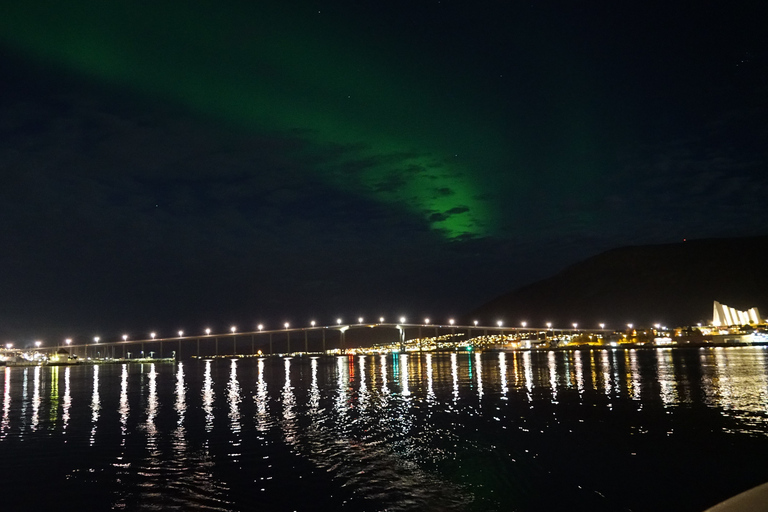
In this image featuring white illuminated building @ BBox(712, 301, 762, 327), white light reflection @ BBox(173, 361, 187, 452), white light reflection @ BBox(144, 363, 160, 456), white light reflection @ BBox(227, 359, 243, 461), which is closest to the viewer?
white light reflection @ BBox(173, 361, 187, 452)

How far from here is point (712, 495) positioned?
11344 millimetres

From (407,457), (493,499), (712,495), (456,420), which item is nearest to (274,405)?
(456,420)

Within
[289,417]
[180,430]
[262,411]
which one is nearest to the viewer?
[180,430]

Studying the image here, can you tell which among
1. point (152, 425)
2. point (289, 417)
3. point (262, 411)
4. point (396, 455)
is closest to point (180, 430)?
point (152, 425)

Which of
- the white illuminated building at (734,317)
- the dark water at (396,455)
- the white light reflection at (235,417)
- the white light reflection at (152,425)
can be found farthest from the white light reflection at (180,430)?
the white illuminated building at (734,317)

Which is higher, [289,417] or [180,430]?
[180,430]

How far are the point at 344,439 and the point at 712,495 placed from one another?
10498mm

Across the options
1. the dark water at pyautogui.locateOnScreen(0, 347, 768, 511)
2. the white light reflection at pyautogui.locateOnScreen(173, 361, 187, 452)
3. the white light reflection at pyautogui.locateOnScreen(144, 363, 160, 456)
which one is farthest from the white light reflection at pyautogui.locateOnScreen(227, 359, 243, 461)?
the white light reflection at pyautogui.locateOnScreen(144, 363, 160, 456)

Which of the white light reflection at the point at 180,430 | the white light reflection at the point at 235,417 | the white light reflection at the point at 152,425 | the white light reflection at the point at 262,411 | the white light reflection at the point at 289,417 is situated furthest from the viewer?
the white light reflection at the point at 262,411

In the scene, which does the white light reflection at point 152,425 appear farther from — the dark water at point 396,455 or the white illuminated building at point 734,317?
the white illuminated building at point 734,317

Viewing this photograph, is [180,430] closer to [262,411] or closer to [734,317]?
[262,411]

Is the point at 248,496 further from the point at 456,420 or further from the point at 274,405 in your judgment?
the point at 274,405

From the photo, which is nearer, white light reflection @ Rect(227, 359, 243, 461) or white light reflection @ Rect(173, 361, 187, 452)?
white light reflection @ Rect(173, 361, 187, 452)

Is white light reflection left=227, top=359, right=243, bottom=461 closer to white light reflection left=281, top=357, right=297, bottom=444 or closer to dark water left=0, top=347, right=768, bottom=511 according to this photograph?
dark water left=0, top=347, right=768, bottom=511
